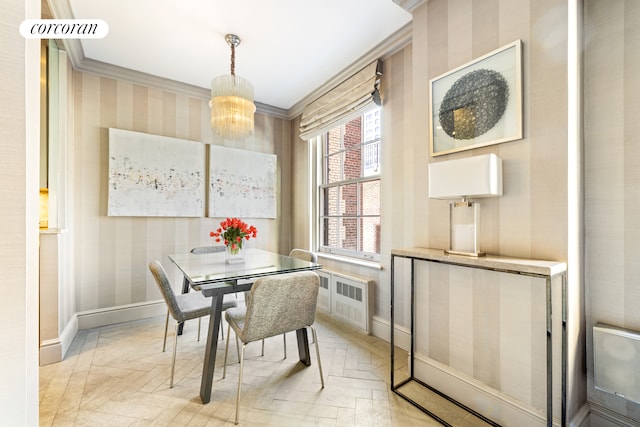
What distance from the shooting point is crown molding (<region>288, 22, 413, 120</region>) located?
2416mm

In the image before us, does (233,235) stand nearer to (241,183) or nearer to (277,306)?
(277,306)

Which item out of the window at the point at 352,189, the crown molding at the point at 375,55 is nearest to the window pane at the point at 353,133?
the window at the point at 352,189

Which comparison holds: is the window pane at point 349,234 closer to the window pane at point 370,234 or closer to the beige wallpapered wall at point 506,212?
the window pane at point 370,234

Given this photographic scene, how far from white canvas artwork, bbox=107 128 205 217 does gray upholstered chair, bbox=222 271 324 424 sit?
2064mm

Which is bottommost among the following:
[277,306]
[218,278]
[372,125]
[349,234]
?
[277,306]

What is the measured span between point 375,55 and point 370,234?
6.07 feet

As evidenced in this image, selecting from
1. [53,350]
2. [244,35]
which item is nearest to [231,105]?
[244,35]

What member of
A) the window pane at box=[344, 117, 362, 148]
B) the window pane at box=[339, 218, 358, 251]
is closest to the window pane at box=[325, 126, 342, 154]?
the window pane at box=[344, 117, 362, 148]

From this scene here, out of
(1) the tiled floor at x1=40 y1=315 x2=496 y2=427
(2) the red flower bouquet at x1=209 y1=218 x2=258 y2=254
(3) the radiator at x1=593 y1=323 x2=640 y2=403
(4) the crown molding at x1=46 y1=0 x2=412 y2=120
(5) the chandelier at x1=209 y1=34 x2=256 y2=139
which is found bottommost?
(1) the tiled floor at x1=40 y1=315 x2=496 y2=427

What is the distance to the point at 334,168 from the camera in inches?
145

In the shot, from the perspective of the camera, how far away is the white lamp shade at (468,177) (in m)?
1.46

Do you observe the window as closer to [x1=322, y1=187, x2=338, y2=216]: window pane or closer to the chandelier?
[x1=322, y1=187, x2=338, y2=216]: window pane

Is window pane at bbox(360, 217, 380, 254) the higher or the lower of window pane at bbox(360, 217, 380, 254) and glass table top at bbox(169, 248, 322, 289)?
the higher

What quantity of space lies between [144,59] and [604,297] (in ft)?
13.8
